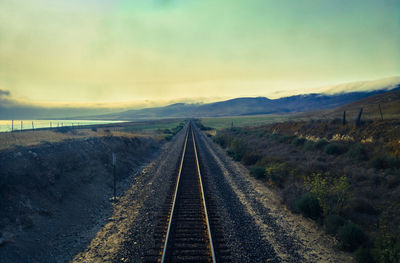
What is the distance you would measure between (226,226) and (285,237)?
6.45 ft

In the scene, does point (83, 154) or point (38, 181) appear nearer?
point (38, 181)

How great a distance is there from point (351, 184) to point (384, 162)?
9.96 feet

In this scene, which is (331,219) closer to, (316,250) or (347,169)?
(316,250)

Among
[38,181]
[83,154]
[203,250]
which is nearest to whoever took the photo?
[203,250]

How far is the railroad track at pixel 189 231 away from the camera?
6.33 meters

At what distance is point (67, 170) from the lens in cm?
1224

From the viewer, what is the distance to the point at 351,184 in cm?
1104

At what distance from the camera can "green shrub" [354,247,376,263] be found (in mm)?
6134

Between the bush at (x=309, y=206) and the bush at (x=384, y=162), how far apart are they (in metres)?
5.55

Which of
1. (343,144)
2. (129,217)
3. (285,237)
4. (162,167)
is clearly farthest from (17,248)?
(343,144)

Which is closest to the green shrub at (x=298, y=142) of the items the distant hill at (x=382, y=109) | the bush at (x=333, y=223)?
the distant hill at (x=382, y=109)

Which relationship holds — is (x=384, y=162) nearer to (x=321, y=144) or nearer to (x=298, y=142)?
(x=321, y=144)

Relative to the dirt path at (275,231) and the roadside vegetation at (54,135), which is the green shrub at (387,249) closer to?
the dirt path at (275,231)

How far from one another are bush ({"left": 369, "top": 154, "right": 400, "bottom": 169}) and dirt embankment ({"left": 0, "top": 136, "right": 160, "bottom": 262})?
13588 mm
